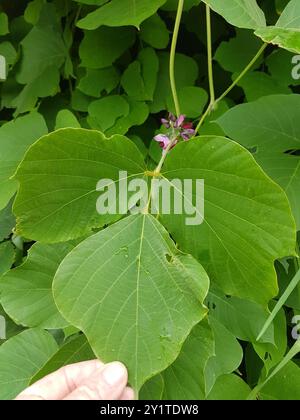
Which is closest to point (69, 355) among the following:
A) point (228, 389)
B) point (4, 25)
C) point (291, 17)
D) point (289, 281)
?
point (228, 389)

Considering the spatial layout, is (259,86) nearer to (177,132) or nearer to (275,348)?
(177,132)

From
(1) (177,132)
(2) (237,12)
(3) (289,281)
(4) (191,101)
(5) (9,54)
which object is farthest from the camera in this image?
(5) (9,54)

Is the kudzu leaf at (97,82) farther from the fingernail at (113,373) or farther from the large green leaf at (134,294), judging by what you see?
the fingernail at (113,373)

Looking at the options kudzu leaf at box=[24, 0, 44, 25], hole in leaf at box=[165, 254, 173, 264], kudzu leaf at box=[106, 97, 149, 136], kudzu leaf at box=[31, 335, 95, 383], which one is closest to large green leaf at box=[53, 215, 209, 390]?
hole in leaf at box=[165, 254, 173, 264]

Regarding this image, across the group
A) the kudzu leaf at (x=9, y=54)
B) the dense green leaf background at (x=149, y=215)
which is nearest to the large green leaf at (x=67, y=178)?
the dense green leaf background at (x=149, y=215)

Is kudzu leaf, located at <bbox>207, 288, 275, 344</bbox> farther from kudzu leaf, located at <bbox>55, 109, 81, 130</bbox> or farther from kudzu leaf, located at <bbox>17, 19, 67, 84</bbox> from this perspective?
kudzu leaf, located at <bbox>17, 19, 67, 84</bbox>
